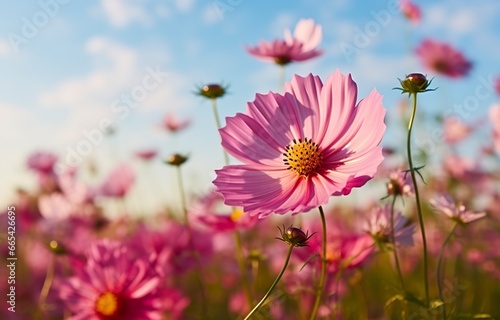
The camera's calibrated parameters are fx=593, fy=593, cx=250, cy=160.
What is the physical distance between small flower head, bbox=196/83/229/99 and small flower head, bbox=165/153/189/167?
0.16 m

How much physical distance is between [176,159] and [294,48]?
452 millimetres

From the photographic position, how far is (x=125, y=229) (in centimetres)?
284

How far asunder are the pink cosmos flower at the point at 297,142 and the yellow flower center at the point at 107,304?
0.57m

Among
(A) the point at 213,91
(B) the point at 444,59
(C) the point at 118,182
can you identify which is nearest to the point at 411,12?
(B) the point at 444,59

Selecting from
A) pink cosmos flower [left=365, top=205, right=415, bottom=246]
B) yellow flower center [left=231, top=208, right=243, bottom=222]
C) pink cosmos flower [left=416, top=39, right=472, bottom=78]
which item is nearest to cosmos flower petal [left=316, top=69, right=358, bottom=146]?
pink cosmos flower [left=365, top=205, right=415, bottom=246]

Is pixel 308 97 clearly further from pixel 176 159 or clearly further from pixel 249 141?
pixel 176 159

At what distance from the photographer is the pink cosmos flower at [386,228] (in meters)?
1.15

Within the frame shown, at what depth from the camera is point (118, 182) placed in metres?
3.07

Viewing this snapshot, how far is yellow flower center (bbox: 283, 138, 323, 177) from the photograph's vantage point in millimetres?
1051

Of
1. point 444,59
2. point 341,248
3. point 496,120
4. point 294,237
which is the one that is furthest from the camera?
Result: point 444,59

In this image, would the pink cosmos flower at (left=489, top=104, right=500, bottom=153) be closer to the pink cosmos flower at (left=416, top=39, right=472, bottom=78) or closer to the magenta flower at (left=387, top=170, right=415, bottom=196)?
the pink cosmos flower at (left=416, top=39, right=472, bottom=78)

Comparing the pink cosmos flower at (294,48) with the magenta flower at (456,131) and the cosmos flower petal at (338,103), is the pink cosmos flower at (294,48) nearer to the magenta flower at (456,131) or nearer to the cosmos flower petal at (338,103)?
the cosmos flower petal at (338,103)

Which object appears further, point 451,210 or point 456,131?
point 456,131

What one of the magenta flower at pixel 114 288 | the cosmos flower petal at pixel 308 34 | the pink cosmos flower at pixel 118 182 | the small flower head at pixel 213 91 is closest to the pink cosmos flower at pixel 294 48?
the cosmos flower petal at pixel 308 34
